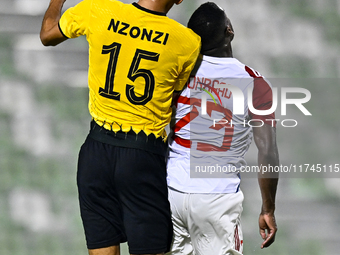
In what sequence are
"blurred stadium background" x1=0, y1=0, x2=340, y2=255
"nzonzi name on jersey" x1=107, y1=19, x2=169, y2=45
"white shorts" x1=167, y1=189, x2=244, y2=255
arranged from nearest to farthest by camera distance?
1. "nzonzi name on jersey" x1=107, y1=19, x2=169, y2=45
2. "white shorts" x1=167, y1=189, x2=244, y2=255
3. "blurred stadium background" x1=0, y1=0, x2=340, y2=255

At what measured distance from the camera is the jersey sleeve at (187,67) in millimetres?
1459

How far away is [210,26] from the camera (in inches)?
60.0

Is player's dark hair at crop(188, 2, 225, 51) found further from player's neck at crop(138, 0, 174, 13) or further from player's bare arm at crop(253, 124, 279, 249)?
player's bare arm at crop(253, 124, 279, 249)

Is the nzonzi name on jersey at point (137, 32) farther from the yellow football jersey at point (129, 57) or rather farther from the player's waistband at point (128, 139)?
the player's waistband at point (128, 139)

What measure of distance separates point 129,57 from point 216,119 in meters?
0.39

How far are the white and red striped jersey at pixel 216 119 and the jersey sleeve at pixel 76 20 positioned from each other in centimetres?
43

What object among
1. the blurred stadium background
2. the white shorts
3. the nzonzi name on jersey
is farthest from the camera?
the blurred stadium background

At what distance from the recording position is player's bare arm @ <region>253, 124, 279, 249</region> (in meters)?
1.54

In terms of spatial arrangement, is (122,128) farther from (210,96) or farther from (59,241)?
(59,241)

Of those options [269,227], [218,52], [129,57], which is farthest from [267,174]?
[129,57]

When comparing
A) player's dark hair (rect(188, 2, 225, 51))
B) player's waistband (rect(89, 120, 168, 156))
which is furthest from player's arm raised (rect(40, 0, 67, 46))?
player's dark hair (rect(188, 2, 225, 51))

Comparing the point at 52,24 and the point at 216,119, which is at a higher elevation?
the point at 52,24

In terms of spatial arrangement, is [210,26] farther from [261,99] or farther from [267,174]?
[267,174]

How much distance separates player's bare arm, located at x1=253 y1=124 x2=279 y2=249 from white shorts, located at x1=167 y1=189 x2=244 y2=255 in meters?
0.10
